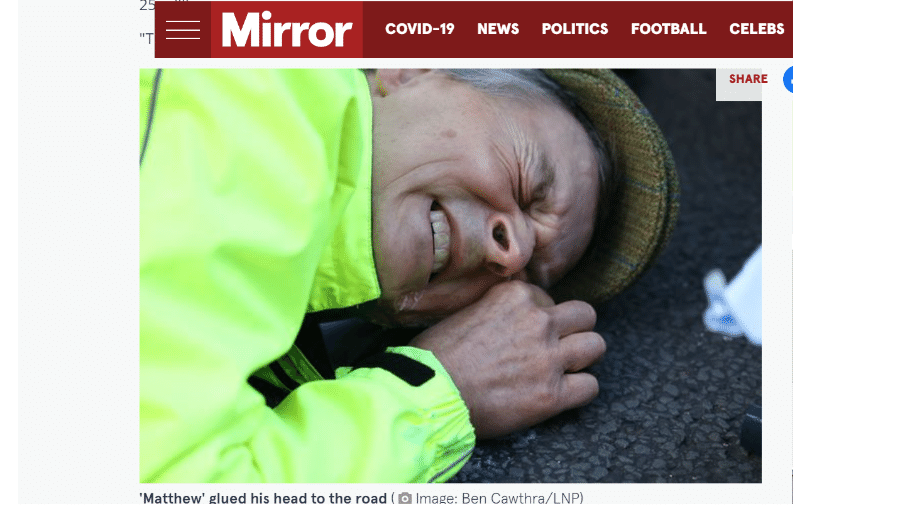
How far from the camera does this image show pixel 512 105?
1.17 metres

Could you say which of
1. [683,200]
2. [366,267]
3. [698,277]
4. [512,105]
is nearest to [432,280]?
[366,267]

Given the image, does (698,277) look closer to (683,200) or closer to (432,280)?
(683,200)

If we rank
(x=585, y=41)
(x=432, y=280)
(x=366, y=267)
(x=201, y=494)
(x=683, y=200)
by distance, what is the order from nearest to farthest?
(x=201, y=494) < (x=585, y=41) < (x=366, y=267) < (x=432, y=280) < (x=683, y=200)

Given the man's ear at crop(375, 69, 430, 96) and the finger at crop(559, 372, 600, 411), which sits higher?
the man's ear at crop(375, 69, 430, 96)

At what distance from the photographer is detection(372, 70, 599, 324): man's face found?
108 cm

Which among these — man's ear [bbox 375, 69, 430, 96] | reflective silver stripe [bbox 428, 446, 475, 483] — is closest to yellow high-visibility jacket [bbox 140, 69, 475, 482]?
reflective silver stripe [bbox 428, 446, 475, 483]

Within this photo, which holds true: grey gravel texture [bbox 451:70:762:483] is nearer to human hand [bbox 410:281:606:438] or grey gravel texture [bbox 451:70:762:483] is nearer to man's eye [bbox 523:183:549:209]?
human hand [bbox 410:281:606:438]

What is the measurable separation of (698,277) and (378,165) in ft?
2.22

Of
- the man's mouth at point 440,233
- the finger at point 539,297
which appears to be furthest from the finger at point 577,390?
the man's mouth at point 440,233

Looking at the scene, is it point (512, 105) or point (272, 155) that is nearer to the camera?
point (272, 155)

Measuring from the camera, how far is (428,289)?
117cm

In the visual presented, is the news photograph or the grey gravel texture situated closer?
the news photograph

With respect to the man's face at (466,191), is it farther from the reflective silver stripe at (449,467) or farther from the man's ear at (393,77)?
the reflective silver stripe at (449,467)
